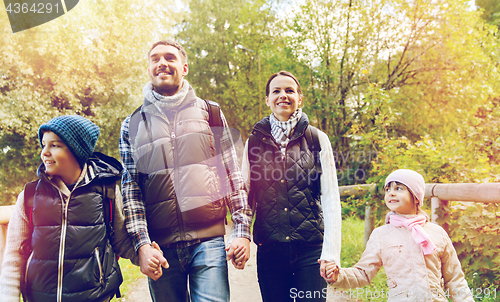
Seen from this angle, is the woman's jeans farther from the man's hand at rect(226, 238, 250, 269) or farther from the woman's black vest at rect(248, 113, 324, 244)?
the man's hand at rect(226, 238, 250, 269)

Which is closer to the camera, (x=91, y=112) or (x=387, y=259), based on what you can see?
(x=387, y=259)

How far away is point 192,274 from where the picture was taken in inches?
77.6

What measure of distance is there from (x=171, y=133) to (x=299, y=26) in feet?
31.4

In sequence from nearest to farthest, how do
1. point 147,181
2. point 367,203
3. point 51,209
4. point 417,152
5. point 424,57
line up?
1. point 51,209
2. point 147,181
3. point 417,152
4. point 367,203
5. point 424,57

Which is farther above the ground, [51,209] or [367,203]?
[51,209]

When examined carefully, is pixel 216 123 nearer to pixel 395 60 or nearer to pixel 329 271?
pixel 329 271

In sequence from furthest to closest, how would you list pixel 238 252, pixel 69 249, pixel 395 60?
pixel 395 60, pixel 238 252, pixel 69 249

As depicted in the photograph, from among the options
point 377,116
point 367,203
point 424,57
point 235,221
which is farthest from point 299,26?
point 235,221

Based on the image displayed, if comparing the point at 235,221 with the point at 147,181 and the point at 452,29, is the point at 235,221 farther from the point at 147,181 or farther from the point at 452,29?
the point at 452,29

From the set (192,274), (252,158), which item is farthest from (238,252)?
(252,158)

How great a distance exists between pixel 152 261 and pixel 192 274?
0.85 ft

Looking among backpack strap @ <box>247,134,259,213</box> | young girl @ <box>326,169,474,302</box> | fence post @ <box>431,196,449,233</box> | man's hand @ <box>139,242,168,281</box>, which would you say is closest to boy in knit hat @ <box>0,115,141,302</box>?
man's hand @ <box>139,242,168,281</box>

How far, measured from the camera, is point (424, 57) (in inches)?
425

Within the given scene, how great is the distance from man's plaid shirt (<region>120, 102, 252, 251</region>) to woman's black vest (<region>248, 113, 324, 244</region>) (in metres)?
0.15
